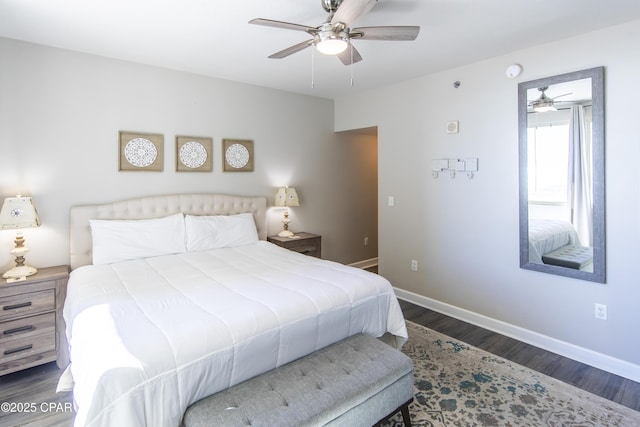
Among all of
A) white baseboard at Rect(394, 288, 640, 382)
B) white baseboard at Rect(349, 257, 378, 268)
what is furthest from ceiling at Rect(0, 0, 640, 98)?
white baseboard at Rect(349, 257, 378, 268)

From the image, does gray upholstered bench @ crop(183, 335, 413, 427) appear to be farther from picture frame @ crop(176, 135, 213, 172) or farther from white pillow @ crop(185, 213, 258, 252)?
picture frame @ crop(176, 135, 213, 172)

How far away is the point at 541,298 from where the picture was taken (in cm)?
292

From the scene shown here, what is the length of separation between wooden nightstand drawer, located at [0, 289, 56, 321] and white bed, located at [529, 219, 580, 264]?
3984mm

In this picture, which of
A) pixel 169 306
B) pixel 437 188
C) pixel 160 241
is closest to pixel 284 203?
pixel 160 241

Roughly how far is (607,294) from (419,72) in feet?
8.58

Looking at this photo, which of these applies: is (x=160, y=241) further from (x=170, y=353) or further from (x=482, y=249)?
(x=482, y=249)

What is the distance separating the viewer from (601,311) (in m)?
2.59

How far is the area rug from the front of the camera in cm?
198

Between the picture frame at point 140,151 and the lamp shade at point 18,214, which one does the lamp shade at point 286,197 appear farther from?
the lamp shade at point 18,214

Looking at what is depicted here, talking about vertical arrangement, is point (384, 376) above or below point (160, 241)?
below

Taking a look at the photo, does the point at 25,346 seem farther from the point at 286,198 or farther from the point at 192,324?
the point at 286,198

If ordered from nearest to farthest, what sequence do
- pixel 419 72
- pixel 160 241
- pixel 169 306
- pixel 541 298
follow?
pixel 169 306 → pixel 541 298 → pixel 160 241 → pixel 419 72

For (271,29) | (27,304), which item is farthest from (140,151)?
(271,29)

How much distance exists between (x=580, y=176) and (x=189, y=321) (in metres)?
3.04
